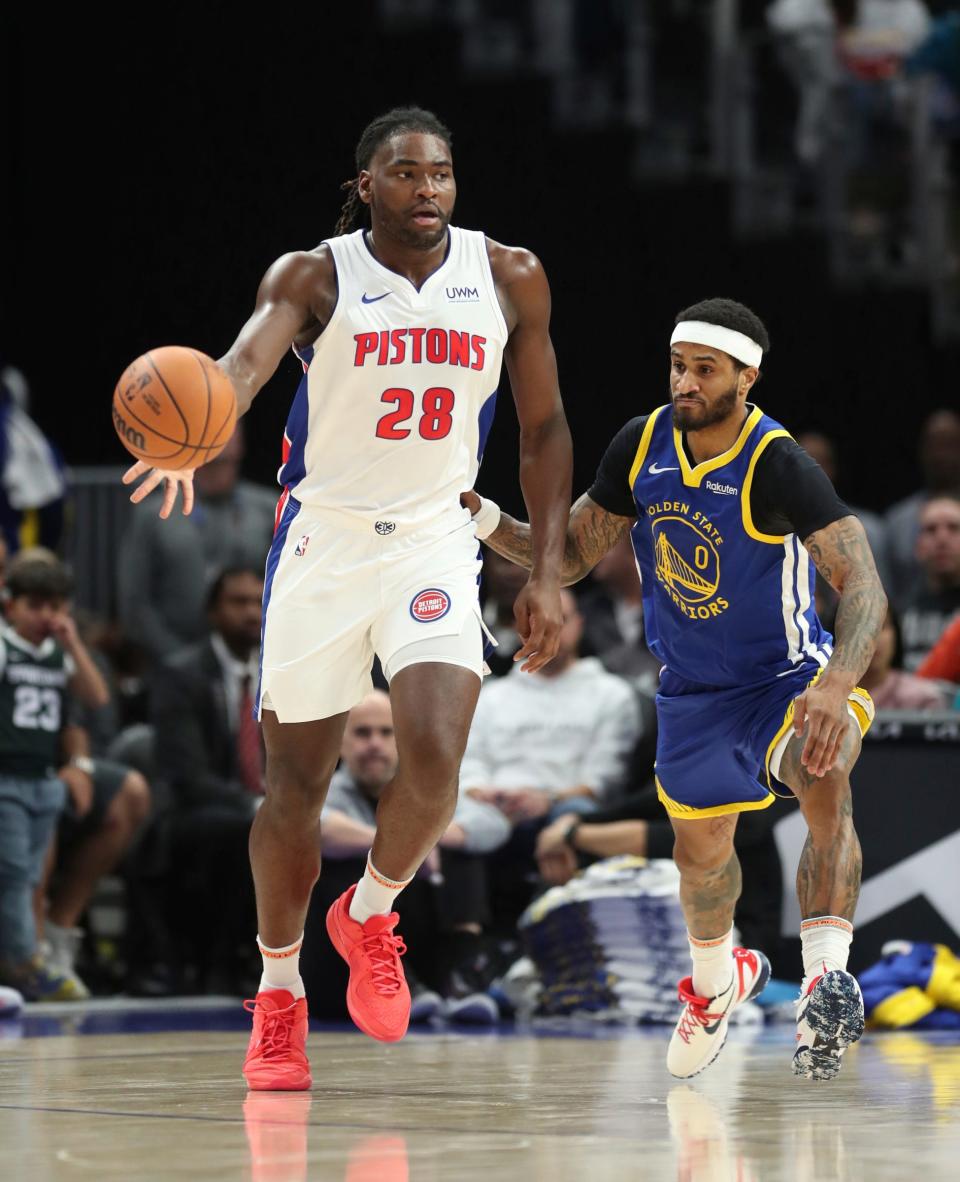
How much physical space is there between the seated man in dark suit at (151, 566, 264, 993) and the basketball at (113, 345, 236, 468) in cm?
408

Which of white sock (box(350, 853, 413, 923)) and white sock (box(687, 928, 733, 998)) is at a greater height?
white sock (box(350, 853, 413, 923))

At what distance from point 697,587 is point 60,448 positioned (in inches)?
370

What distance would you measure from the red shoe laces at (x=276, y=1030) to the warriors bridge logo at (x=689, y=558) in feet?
4.75

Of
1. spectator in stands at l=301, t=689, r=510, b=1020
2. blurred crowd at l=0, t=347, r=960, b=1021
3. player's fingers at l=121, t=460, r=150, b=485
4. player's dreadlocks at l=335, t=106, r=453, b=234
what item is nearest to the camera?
player's fingers at l=121, t=460, r=150, b=485

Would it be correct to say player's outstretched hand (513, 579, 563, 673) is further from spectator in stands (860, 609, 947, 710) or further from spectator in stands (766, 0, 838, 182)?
spectator in stands (766, 0, 838, 182)

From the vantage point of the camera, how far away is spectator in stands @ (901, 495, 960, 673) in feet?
29.4

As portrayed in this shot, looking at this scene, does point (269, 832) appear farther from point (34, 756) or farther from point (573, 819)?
point (34, 756)

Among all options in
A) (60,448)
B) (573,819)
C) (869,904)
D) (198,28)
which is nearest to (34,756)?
(573,819)

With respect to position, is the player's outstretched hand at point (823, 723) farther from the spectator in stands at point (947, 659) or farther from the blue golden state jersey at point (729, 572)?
the spectator in stands at point (947, 659)

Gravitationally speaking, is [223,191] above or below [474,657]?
above

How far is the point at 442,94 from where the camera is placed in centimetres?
1315

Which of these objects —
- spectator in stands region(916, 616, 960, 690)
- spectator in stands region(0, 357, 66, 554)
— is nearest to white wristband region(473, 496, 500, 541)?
spectator in stands region(916, 616, 960, 690)

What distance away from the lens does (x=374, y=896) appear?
5027 millimetres

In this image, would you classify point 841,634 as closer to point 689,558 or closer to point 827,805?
point 827,805
